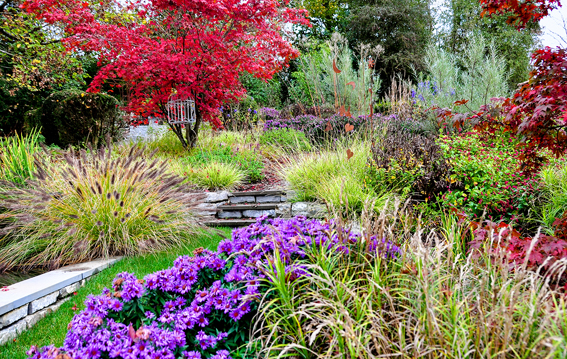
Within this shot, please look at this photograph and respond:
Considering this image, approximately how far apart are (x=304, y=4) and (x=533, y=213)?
57.8ft

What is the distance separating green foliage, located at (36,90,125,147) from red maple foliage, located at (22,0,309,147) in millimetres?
586

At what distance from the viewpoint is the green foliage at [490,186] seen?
351cm

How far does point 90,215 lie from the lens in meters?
3.33

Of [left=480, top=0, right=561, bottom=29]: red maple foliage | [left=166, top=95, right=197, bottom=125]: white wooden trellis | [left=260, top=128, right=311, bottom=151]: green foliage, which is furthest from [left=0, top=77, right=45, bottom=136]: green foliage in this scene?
[left=480, top=0, right=561, bottom=29]: red maple foliage

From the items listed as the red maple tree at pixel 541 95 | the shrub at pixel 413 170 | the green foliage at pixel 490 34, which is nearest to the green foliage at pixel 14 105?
the shrub at pixel 413 170

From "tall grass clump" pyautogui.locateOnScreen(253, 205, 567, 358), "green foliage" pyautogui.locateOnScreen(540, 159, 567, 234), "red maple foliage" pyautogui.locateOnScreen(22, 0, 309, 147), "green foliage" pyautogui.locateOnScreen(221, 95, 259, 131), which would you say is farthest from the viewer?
"green foliage" pyautogui.locateOnScreen(221, 95, 259, 131)

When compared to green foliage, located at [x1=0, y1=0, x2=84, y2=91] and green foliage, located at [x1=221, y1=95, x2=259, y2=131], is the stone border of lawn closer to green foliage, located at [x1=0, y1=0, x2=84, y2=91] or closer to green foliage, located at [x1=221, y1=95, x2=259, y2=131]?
green foliage, located at [x1=0, y1=0, x2=84, y2=91]

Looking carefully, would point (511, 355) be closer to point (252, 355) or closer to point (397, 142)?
point (252, 355)

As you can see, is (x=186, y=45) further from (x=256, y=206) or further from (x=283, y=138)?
(x=256, y=206)

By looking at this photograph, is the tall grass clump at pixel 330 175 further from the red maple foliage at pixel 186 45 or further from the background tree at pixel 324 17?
the background tree at pixel 324 17

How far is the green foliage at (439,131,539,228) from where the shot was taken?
3514 mm

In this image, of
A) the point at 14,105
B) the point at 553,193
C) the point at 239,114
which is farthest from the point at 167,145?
the point at 553,193

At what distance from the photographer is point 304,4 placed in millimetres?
18734

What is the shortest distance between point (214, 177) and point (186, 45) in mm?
2795
